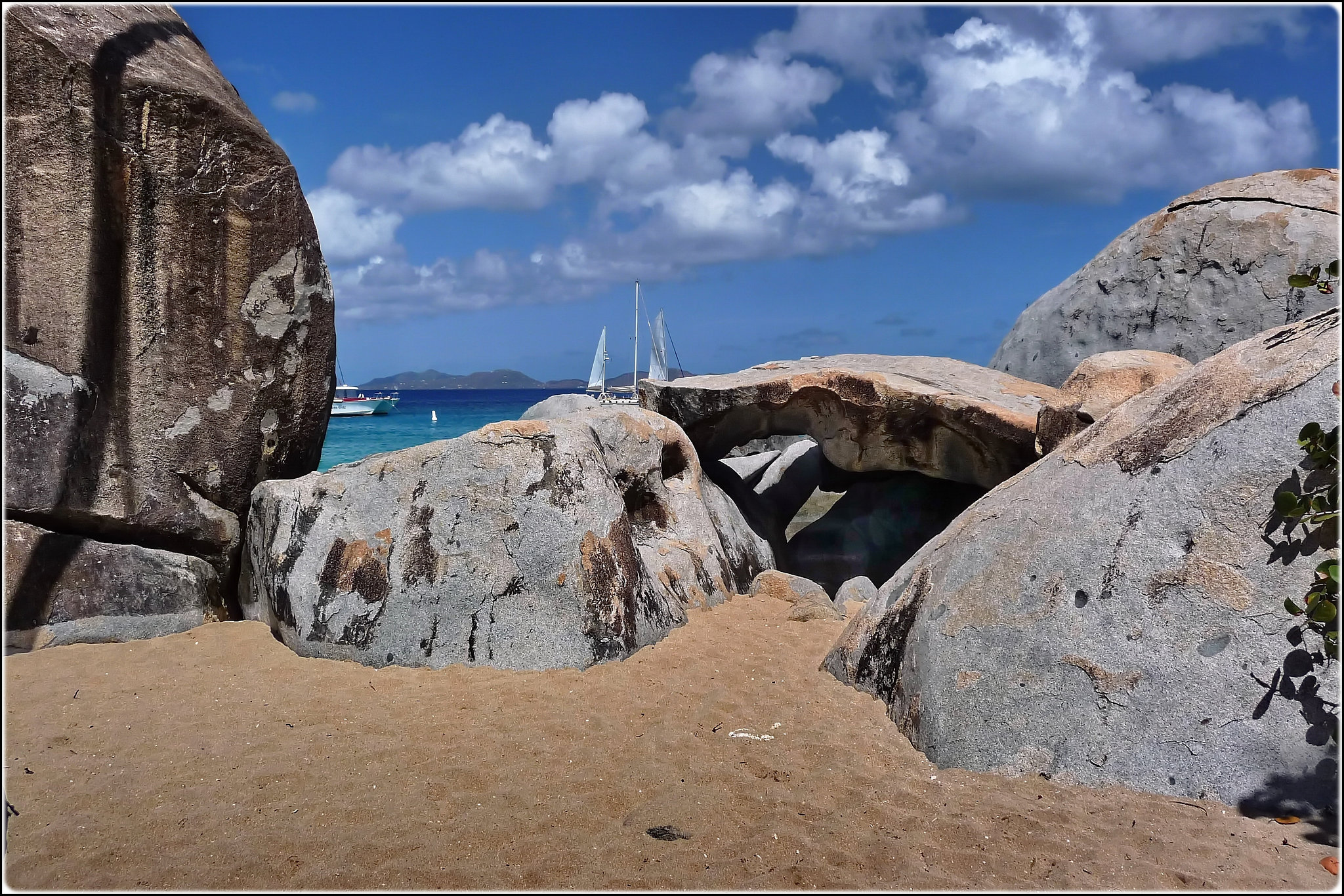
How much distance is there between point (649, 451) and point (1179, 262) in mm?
4722

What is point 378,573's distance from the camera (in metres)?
4.91

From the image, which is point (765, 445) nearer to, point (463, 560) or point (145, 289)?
point (463, 560)

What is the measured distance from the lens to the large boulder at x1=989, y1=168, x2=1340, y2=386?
22.7 ft

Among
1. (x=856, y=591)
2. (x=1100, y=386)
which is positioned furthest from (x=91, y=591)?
(x=1100, y=386)

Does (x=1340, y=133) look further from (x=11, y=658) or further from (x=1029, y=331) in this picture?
(x=1029, y=331)

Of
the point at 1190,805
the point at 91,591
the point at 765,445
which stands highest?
the point at 765,445

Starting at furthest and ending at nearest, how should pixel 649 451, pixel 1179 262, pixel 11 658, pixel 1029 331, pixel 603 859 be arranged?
pixel 1029 331
pixel 1179 262
pixel 649 451
pixel 11 658
pixel 603 859

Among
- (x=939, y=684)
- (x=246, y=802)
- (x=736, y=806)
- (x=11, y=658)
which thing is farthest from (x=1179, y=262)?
(x=11, y=658)

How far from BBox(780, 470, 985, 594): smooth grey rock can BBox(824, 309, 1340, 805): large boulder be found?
12.7 ft

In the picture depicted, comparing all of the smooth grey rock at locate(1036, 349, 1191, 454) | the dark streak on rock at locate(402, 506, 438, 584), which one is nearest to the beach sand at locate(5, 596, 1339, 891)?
the dark streak on rock at locate(402, 506, 438, 584)

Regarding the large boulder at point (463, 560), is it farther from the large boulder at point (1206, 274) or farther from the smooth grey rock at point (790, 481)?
the large boulder at point (1206, 274)

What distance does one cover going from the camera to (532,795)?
3361 millimetres

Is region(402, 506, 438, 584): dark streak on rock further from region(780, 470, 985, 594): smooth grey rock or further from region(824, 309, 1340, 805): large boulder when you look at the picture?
region(780, 470, 985, 594): smooth grey rock

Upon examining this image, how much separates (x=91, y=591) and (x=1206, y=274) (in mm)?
8208
